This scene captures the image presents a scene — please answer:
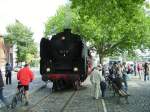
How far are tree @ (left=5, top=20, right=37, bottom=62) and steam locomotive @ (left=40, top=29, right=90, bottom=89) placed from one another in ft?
249

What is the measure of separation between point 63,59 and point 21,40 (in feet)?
264

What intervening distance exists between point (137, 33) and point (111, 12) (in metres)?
38.5

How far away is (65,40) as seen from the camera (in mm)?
29047

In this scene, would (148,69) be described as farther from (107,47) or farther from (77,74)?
(107,47)

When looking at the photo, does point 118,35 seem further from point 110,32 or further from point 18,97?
point 18,97

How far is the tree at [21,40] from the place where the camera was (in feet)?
350

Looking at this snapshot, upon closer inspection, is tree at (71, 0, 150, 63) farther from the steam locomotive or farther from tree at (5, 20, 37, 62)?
tree at (5, 20, 37, 62)

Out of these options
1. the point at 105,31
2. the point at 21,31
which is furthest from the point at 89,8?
the point at 21,31

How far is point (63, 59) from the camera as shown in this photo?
28.8 metres

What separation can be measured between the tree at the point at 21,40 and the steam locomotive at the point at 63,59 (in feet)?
249

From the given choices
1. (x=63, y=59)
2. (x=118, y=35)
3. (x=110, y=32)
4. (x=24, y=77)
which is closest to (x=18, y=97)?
(x=24, y=77)

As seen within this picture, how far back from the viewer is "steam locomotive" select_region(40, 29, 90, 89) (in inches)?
1115

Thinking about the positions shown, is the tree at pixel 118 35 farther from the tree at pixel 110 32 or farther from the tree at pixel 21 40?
the tree at pixel 21 40

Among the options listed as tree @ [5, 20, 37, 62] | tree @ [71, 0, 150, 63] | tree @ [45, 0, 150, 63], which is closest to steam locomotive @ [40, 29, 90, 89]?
tree @ [71, 0, 150, 63]
